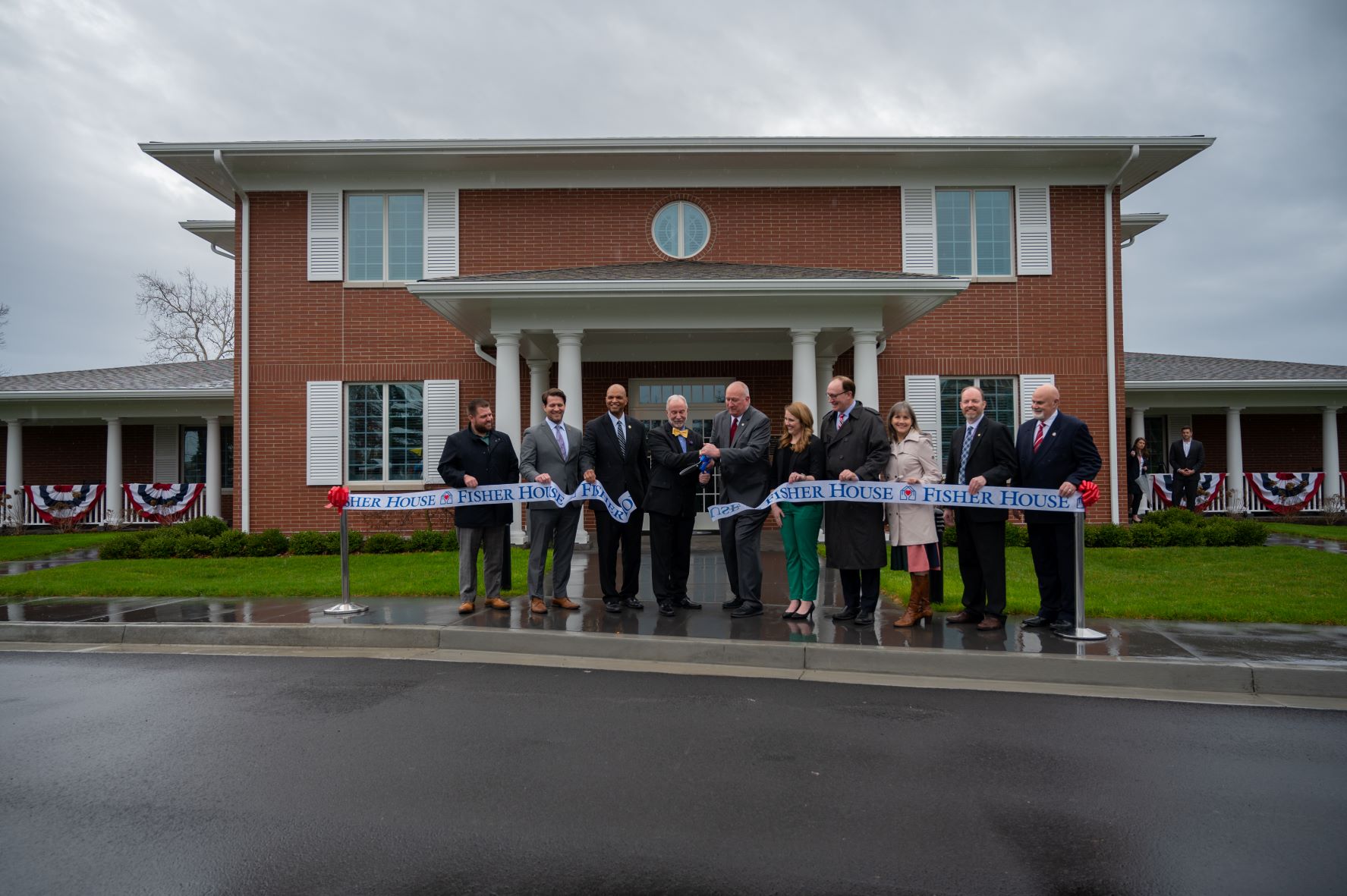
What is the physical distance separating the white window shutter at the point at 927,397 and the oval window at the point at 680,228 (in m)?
4.61

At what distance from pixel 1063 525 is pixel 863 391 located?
6711 millimetres

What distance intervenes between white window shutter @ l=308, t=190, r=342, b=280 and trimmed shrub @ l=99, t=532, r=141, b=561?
5.42 metres

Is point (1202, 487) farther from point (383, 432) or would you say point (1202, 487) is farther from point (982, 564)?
point (383, 432)

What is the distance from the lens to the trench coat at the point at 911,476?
716 cm

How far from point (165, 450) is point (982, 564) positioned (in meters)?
21.0

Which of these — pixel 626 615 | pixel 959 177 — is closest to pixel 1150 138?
pixel 959 177

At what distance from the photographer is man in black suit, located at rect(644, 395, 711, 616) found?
7777mm

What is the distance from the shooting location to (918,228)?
15.8 metres

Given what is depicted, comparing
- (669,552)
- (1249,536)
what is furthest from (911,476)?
(1249,536)

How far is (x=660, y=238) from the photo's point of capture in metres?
16.0

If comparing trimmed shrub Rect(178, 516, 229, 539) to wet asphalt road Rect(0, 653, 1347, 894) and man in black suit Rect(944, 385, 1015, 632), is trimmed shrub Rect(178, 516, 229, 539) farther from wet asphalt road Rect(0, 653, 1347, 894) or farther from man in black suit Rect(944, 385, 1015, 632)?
man in black suit Rect(944, 385, 1015, 632)

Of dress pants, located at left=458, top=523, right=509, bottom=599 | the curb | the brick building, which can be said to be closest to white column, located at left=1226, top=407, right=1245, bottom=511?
the brick building

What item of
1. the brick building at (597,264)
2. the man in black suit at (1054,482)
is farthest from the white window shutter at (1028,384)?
the man in black suit at (1054,482)

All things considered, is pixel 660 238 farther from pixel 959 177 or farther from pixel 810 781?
pixel 810 781
